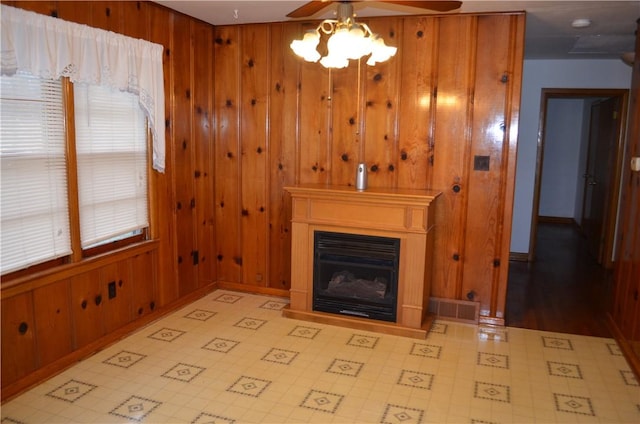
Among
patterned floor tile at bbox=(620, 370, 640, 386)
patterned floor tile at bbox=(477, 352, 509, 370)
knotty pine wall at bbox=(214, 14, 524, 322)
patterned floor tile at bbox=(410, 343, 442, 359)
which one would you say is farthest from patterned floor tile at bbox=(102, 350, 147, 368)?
patterned floor tile at bbox=(620, 370, 640, 386)

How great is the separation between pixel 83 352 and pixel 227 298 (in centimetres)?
138

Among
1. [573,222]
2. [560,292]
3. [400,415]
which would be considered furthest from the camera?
[573,222]

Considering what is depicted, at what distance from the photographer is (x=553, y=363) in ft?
10.6

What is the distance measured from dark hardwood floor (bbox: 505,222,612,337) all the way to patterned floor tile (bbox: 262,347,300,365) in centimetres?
177

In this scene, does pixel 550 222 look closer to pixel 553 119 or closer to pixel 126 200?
pixel 553 119

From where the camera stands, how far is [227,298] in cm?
433

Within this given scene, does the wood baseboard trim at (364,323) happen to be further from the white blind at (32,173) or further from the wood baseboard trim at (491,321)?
the white blind at (32,173)

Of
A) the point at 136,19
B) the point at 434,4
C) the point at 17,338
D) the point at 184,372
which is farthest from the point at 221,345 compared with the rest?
the point at 434,4

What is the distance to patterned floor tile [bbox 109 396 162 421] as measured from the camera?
253 centimetres

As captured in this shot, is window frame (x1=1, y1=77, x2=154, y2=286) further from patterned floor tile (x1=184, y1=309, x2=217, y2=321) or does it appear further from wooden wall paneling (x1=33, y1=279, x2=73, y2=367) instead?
patterned floor tile (x1=184, y1=309, x2=217, y2=321)

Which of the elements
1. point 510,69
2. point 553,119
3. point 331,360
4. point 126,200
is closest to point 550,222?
point 553,119

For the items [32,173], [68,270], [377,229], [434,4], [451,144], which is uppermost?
[434,4]

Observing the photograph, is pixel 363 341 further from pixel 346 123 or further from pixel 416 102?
pixel 416 102

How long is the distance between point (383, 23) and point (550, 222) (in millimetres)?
6087
